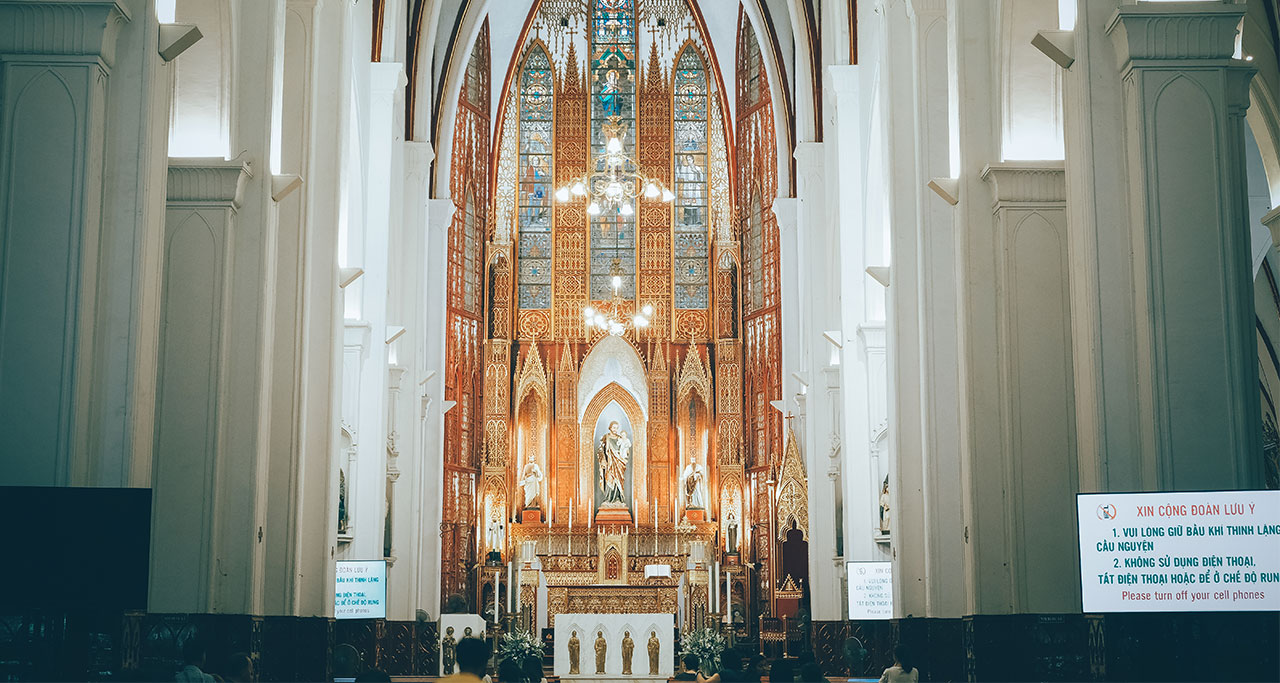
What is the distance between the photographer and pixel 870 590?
16156 millimetres

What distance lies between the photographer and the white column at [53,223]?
25.1 feet

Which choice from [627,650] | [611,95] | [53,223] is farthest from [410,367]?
[53,223]

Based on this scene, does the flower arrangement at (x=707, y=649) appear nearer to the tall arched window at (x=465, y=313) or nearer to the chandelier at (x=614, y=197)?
the tall arched window at (x=465, y=313)

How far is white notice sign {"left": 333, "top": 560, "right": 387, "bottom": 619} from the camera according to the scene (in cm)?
1559

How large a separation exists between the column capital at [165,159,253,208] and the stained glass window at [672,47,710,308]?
19.5 m

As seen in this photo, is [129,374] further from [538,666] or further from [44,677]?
[538,666]

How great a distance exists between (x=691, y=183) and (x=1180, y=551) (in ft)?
79.4

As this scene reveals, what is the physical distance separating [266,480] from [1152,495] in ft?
23.6

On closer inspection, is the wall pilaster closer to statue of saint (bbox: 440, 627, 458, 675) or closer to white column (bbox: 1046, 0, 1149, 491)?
white column (bbox: 1046, 0, 1149, 491)

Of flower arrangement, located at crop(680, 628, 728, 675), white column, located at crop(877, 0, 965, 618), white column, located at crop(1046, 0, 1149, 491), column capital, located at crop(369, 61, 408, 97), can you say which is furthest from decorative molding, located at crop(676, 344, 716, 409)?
white column, located at crop(1046, 0, 1149, 491)

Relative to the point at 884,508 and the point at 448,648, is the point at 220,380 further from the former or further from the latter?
the point at 884,508

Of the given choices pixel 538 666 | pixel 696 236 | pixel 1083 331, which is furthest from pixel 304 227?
pixel 696 236

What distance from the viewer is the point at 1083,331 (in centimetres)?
864

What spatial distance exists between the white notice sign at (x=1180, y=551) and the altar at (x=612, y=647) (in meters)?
9.00
